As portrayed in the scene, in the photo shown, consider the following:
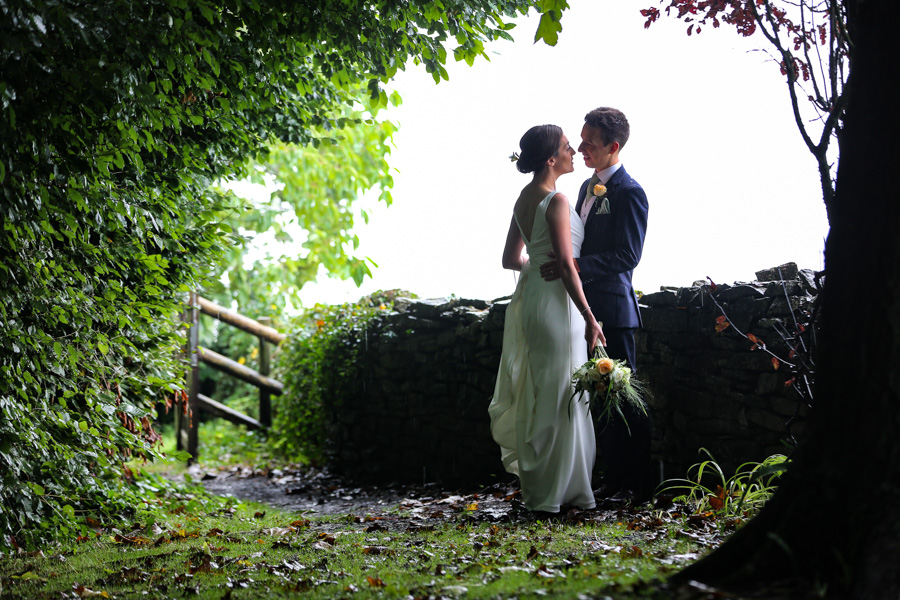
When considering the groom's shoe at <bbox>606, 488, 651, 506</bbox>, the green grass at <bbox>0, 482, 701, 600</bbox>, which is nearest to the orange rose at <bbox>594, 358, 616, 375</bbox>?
the green grass at <bbox>0, 482, 701, 600</bbox>

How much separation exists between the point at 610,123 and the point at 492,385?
2538 mm

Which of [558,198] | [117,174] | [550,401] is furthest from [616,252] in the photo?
[117,174]

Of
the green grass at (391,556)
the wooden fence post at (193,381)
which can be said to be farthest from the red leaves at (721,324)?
the wooden fence post at (193,381)

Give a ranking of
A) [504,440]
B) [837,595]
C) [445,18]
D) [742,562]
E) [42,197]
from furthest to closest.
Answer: [504,440] → [445,18] → [42,197] → [742,562] → [837,595]

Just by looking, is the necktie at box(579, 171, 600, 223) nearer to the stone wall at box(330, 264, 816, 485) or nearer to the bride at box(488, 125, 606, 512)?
the bride at box(488, 125, 606, 512)

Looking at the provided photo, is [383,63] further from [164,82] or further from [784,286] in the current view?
[784,286]

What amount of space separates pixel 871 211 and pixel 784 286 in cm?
262

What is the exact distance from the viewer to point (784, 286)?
4.66m

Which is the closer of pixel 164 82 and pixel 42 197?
pixel 42 197

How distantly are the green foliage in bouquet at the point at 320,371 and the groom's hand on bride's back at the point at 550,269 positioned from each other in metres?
3.32

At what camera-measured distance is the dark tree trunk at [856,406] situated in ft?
6.61

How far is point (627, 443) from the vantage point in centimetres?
468

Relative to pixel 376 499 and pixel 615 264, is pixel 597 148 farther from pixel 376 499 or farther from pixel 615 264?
pixel 376 499

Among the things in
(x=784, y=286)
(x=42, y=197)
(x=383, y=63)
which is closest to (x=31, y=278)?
(x=42, y=197)
